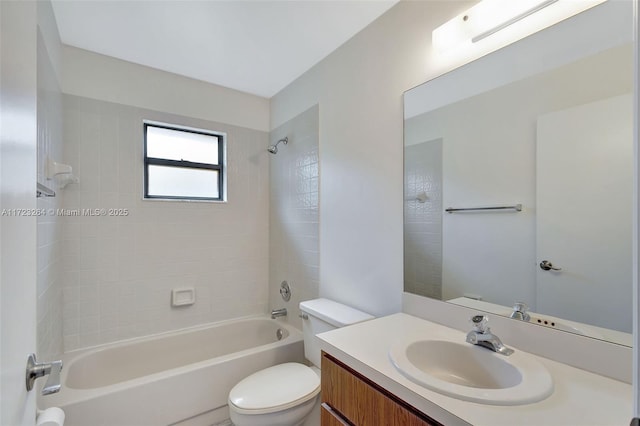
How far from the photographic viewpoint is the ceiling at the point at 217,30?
61.0 inches

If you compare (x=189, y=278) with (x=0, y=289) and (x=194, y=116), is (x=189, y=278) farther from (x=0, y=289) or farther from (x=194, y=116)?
(x=0, y=289)

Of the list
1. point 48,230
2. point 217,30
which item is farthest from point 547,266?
point 48,230

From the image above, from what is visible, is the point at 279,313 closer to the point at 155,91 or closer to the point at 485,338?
the point at 485,338

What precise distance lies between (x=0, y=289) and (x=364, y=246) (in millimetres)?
1451

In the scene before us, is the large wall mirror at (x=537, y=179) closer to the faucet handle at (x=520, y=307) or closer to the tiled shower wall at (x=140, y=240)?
the faucet handle at (x=520, y=307)

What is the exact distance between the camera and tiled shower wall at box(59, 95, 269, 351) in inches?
77.4

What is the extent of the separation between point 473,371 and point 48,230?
2072 mm

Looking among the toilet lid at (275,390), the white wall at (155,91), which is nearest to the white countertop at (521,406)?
the toilet lid at (275,390)

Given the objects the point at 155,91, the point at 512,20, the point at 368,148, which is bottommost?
the point at 368,148

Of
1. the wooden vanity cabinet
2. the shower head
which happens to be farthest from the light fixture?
the shower head

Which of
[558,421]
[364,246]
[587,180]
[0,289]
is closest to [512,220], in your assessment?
[587,180]

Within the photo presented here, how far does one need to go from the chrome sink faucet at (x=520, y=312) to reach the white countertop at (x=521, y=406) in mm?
109

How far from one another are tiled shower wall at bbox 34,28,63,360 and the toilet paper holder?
78 centimetres

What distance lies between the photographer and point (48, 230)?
1514 millimetres
